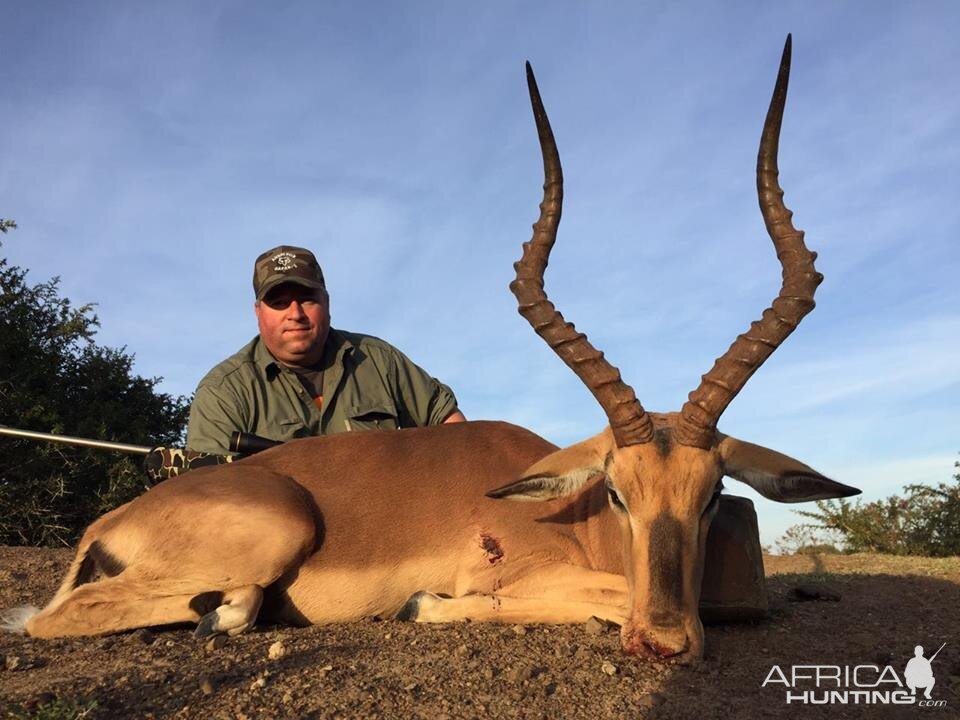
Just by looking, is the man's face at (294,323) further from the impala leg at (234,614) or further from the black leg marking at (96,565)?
the impala leg at (234,614)

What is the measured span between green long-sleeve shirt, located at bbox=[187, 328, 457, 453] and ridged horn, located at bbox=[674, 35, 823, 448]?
344 cm

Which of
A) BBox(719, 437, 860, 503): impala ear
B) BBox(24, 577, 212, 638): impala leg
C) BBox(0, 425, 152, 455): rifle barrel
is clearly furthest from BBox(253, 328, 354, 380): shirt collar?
BBox(719, 437, 860, 503): impala ear

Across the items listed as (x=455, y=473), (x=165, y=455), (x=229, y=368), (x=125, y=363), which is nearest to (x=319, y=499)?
(x=455, y=473)

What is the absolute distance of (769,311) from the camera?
4.95m

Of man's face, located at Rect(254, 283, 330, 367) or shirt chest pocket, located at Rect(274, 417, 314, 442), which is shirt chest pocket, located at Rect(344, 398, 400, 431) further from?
man's face, located at Rect(254, 283, 330, 367)

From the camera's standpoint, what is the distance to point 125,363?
48.8 ft

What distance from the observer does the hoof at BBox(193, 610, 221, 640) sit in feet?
15.6

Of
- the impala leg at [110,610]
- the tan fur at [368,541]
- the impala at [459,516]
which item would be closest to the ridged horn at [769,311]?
the impala at [459,516]

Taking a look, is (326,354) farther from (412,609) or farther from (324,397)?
(412,609)

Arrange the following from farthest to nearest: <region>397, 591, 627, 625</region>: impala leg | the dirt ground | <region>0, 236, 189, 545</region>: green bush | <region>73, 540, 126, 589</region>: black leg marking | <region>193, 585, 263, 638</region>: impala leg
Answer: <region>0, 236, 189, 545</region>: green bush, <region>73, 540, 126, 589</region>: black leg marking, <region>397, 591, 627, 625</region>: impala leg, <region>193, 585, 263, 638</region>: impala leg, the dirt ground

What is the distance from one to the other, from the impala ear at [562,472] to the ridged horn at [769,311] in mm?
545

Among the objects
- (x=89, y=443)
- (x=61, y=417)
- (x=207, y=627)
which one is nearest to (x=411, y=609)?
(x=207, y=627)

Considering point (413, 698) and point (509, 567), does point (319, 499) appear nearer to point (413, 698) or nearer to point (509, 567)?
point (509, 567)

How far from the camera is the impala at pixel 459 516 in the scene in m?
4.78
